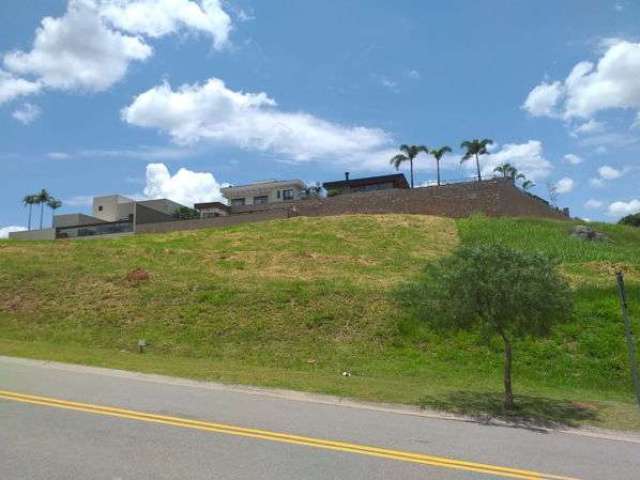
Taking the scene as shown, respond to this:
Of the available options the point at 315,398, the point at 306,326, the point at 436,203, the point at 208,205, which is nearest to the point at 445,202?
the point at 436,203

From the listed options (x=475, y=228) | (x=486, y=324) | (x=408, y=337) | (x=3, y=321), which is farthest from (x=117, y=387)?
(x=475, y=228)

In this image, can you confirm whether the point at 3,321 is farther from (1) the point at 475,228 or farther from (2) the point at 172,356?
(1) the point at 475,228

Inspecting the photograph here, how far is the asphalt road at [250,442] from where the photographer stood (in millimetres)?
6453

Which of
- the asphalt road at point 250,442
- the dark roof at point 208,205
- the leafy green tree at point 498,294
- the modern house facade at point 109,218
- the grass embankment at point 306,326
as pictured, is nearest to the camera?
the asphalt road at point 250,442

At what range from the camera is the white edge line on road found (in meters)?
9.82

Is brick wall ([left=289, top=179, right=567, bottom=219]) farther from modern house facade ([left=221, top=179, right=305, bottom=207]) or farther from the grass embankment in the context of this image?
modern house facade ([left=221, top=179, right=305, bottom=207])

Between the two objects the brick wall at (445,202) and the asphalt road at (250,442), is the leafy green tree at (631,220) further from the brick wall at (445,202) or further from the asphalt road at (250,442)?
the asphalt road at (250,442)

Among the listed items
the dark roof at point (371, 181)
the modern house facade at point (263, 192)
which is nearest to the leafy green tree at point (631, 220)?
the dark roof at point (371, 181)

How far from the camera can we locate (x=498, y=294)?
11.1m

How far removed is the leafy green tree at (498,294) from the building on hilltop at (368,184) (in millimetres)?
59361

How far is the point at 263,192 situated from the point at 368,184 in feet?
62.4

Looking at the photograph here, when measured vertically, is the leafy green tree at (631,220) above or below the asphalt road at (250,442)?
above

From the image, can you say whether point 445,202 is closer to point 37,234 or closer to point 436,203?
point 436,203

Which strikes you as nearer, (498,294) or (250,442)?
(250,442)
